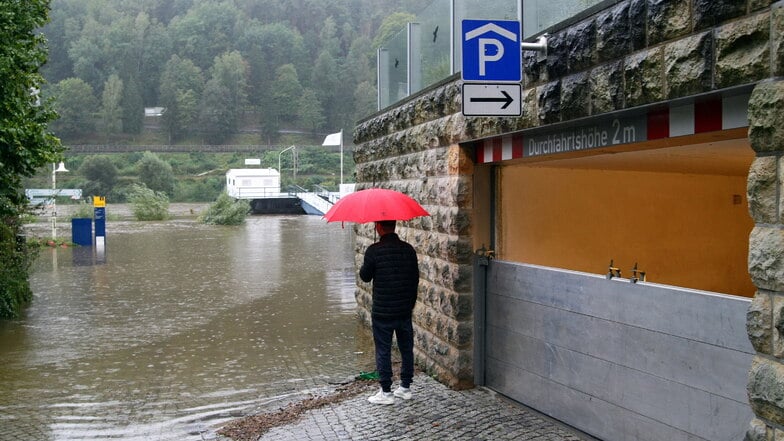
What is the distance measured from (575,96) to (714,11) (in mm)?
1571

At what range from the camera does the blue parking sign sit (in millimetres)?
6199

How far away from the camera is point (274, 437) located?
6562 mm

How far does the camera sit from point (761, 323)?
3.88 metres

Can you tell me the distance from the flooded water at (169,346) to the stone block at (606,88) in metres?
4.17

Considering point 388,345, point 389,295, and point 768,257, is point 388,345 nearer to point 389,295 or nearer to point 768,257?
point 389,295

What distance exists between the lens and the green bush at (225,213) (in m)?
46.6

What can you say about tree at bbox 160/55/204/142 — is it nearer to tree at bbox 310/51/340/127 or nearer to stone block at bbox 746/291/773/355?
tree at bbox 310/51/340/127

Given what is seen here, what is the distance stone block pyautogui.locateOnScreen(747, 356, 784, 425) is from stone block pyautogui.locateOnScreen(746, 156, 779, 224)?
26.8 inches

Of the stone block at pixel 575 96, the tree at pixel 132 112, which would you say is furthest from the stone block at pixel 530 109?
the tree at pixel 132 112

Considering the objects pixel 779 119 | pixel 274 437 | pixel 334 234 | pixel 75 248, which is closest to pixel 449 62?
pixel 274 437

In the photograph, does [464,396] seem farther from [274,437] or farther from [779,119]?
[779,119]

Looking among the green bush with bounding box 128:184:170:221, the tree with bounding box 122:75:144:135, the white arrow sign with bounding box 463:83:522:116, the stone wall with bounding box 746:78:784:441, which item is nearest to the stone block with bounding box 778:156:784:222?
the stone wall with bounding box 746:78:784:441

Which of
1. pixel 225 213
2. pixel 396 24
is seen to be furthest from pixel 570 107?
pixel 225 213

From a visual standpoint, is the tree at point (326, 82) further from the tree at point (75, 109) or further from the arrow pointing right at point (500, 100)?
the arrow pointing right at point (500, 100)
